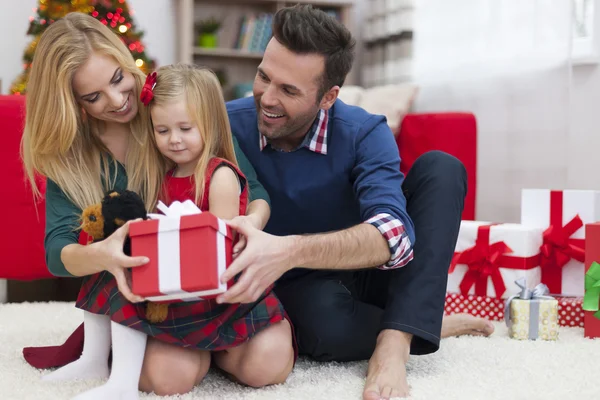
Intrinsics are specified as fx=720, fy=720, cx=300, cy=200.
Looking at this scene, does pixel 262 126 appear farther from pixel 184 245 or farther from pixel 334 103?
pixel 184 245

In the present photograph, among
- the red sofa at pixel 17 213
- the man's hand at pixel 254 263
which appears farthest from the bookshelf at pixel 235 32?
the man's hand at pixel 254 263

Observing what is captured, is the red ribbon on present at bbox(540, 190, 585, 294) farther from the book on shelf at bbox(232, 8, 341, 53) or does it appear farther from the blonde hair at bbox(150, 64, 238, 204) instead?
the book on shelf at bbox(232, 8, 341, 53)

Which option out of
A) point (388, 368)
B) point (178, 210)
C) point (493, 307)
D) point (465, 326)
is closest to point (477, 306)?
point (493, 307)

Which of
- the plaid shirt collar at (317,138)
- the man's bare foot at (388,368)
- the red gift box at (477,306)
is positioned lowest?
the red gift box at (477,306)

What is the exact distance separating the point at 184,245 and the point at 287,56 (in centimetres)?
58

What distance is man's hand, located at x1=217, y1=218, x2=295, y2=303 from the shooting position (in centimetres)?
122

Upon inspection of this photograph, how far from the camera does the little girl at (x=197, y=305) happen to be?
1.33 m

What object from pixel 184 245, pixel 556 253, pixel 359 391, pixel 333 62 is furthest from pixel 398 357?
pixel 556 253

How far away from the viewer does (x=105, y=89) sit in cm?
143

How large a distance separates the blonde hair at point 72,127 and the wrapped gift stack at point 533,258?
111 cm

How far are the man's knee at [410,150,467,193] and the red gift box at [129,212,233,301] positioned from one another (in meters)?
0.59

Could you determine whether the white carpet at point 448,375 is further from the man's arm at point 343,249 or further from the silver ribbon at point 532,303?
the man's arm at point 343,249

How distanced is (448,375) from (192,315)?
558 millimetres

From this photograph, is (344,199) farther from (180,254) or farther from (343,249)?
(180,254)
